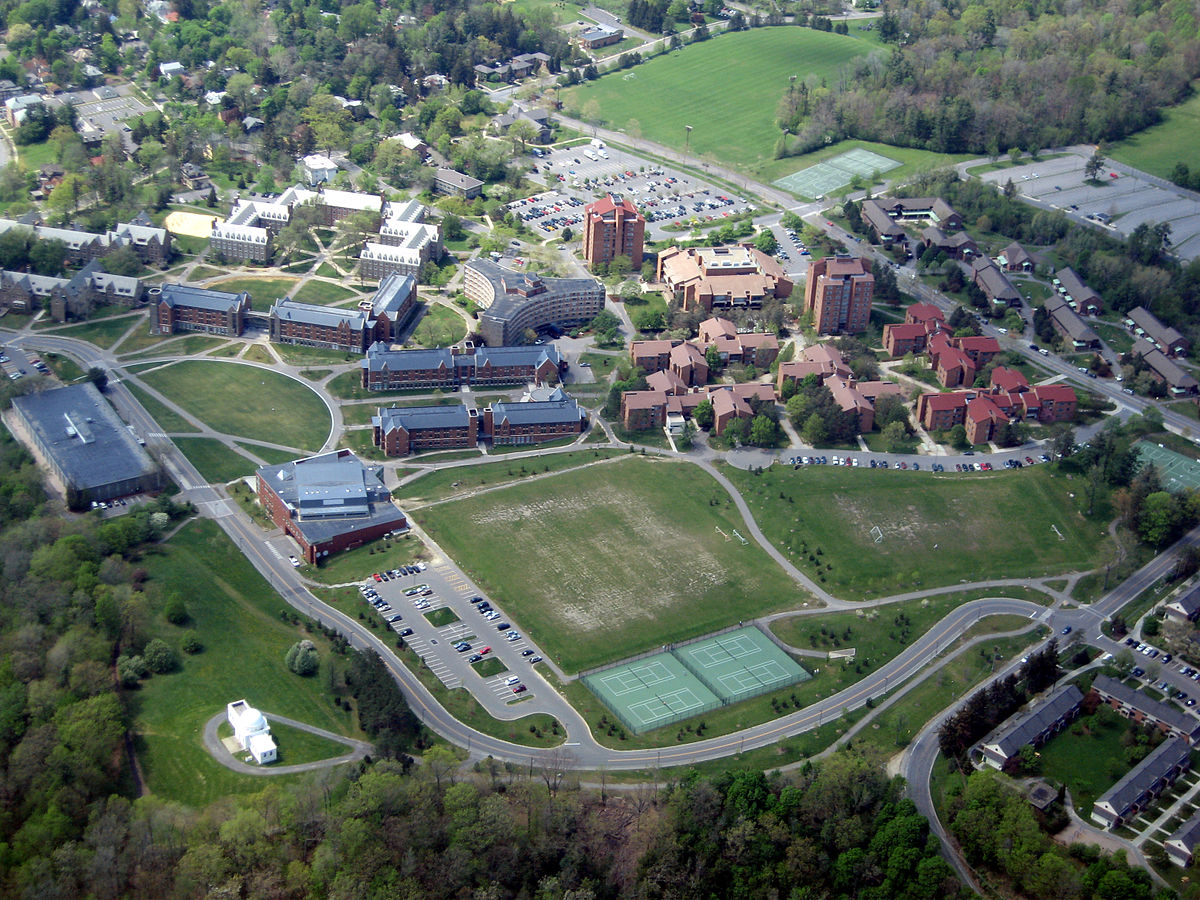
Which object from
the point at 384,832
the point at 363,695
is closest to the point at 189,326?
the point at 363,695

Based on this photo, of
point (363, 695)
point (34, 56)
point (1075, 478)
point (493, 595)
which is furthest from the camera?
point (34, 56)

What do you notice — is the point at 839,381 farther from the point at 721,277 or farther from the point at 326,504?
the point at 326,504

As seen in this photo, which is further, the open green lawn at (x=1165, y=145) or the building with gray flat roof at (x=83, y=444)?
the open green lawn at (x=1165, y=145)

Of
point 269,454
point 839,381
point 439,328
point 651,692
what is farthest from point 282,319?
point 651,692

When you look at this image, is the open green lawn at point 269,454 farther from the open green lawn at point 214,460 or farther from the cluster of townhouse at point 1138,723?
the cluster of townhouse at point 1138,723

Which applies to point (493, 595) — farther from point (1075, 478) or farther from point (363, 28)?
point (363, 28)

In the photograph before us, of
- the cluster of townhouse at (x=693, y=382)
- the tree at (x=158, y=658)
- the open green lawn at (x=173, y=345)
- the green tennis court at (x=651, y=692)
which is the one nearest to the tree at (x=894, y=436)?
the cluster of townhouse at (x=693, y=382)
